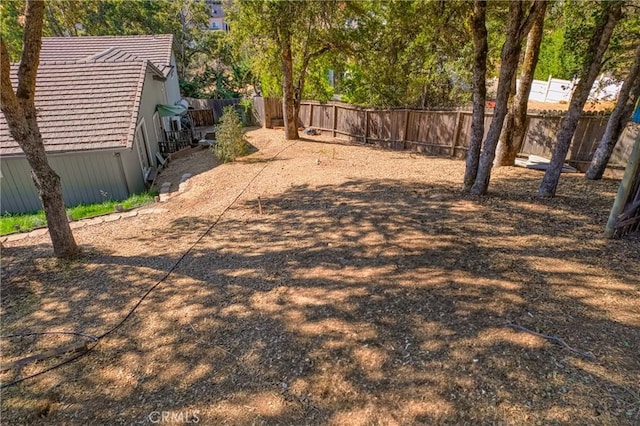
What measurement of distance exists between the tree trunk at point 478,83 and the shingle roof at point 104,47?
1361 cm

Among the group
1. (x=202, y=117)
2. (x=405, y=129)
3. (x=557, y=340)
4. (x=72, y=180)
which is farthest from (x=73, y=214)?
(x=202, y=117)

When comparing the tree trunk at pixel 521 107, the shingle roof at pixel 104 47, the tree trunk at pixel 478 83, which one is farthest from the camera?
the shingle roof at pixel 104 47

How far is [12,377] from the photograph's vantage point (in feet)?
10.8

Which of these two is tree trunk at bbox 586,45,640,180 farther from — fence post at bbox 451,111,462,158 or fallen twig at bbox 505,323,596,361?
fallen twig at bbox 505,323,596,361

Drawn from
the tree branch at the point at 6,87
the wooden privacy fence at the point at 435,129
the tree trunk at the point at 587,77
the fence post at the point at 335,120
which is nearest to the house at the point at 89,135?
the tree branch at the point at 6,87

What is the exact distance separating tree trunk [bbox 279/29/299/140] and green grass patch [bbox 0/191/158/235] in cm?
693

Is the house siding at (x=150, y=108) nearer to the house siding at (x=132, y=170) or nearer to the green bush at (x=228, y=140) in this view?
the house siding at (x=132, y=170)

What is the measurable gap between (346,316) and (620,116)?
7962 mm

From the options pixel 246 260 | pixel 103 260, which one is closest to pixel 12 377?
pixel 103 260

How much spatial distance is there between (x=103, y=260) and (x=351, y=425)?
504 centimetres

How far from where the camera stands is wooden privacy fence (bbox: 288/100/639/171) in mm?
9320

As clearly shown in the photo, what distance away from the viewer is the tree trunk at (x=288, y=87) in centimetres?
1242

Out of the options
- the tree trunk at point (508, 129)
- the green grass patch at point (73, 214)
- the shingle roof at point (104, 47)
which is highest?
the shingle roof at point (104, 47)

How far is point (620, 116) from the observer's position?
7262mm
